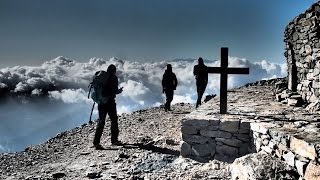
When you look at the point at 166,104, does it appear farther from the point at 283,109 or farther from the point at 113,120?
the point at 283,109

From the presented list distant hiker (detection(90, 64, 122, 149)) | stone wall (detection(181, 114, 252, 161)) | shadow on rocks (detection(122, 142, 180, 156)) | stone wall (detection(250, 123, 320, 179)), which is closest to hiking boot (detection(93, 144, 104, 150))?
distant hiker (detection(90, 64, 122, 149))

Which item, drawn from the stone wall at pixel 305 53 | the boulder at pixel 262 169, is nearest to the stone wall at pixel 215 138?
the boulder at pixel 262 169

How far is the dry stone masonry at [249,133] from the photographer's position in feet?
21.2

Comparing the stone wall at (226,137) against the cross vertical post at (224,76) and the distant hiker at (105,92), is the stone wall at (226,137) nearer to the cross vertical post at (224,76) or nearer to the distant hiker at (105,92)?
the cross vertical post at (224,76)

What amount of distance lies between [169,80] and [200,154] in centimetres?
1031

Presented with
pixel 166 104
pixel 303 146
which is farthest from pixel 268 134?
pixel 166 104

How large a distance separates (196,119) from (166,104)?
1066 cm

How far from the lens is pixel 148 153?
997 cm

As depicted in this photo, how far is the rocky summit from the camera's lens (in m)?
6.20

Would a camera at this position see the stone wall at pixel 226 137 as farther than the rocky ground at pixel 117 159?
No

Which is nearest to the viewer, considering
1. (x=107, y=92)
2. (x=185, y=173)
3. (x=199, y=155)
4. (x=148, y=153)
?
(x=185, y=173)

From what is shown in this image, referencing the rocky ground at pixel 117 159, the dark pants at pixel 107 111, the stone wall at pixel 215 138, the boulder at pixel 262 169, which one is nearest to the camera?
the boulder at pixel 262 169

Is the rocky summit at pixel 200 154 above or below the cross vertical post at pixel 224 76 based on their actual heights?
below

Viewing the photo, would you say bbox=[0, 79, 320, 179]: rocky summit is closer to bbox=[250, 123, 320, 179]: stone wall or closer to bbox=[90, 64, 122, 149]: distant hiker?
bbox=[250, 123, 320, 179]: stone wall
